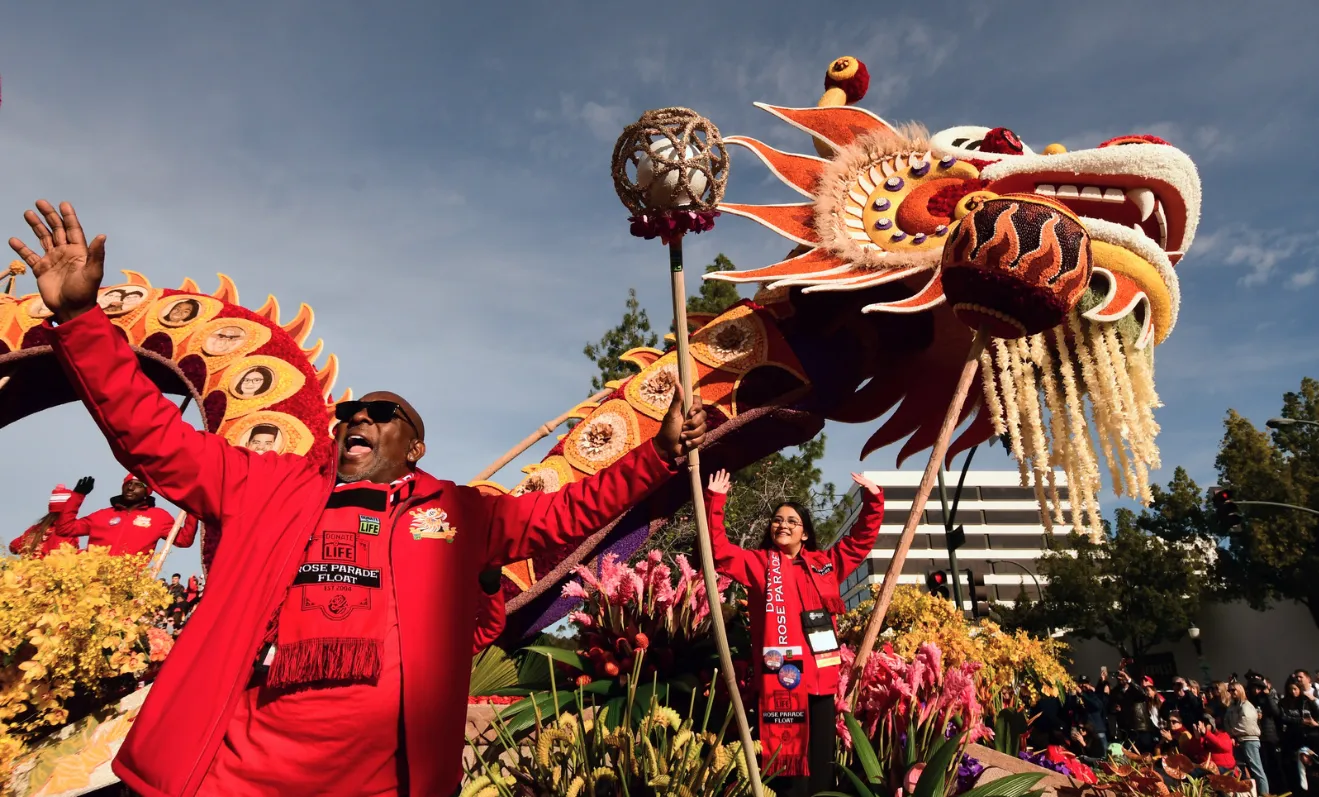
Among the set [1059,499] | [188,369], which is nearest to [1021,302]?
[1059,499]

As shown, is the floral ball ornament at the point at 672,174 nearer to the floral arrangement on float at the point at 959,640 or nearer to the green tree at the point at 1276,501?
the floral arrangement on float at the point at 959,640

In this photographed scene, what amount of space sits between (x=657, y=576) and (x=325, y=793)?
2.68 metres

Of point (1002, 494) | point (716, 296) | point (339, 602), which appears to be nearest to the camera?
point (339, 602)

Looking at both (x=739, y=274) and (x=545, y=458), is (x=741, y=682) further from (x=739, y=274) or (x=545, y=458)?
(x=739, y=274)

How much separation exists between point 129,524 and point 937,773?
6.28 metres

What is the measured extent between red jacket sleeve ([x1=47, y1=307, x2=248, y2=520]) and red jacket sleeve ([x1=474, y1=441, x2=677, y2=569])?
0.79 meters

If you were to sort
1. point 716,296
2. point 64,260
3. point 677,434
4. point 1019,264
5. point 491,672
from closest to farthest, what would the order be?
point 64,260, point 677,434, point 1019,264, point 491,672, point 716,296

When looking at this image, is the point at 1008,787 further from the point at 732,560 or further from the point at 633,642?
the point at 633,642

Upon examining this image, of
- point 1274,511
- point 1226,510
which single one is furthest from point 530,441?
point 1274,511

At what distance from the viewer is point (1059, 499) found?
202 inches

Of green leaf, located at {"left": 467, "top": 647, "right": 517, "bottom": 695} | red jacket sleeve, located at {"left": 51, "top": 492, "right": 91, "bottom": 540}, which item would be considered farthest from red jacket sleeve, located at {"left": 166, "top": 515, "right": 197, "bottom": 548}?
green leaf, located at {"left": 467, "top": 647, "right": 517, "bottom": 695}

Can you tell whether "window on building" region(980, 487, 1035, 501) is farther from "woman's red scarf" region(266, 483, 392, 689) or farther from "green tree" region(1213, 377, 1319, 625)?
"woman's red scarf" region(266, 483, 392, 689)

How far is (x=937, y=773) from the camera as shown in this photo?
133 inches

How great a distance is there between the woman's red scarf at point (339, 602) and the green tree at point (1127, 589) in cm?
2836
